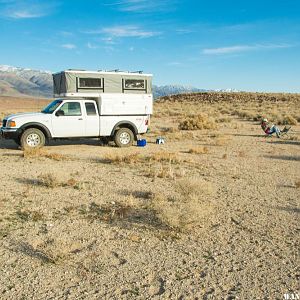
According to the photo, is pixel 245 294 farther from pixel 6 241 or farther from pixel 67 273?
pixel 6 241

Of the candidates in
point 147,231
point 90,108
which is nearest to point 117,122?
point 90,108

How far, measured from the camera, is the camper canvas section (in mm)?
13391

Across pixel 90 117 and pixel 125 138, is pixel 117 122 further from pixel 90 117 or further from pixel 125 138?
pixel 90 117

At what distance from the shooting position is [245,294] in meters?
4.18

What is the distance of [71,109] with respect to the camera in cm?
1335

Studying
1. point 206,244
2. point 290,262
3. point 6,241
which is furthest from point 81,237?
point 290,262

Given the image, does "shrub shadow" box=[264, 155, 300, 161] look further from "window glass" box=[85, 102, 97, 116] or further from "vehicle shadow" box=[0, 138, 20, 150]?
"vehicle shadow" box=[0, 138, 20, 150]

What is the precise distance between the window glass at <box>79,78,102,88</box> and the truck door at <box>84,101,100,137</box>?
0.64m

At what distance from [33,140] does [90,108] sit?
2334mm

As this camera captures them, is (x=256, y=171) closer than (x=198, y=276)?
No

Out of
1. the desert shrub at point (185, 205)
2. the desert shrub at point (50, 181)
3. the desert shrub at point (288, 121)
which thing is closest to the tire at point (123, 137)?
the desert shrub at point (50, 181)

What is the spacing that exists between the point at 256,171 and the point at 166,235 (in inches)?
215

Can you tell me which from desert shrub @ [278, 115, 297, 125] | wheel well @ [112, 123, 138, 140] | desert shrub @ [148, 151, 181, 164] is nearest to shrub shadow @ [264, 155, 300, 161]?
desert shrub @ [148, 151, 181, 164]

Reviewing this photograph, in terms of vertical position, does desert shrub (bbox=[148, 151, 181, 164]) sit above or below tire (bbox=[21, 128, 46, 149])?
below
